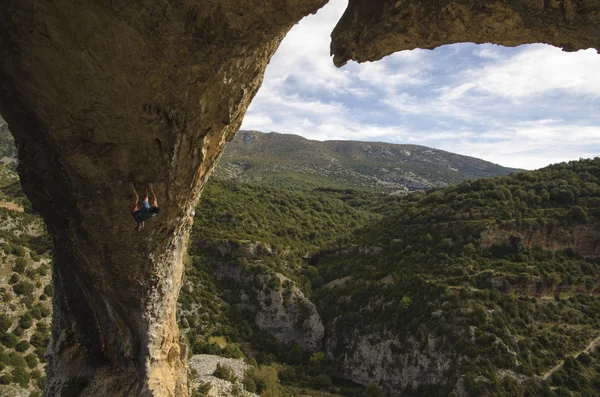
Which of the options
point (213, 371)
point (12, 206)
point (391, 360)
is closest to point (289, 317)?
point (391, 360)

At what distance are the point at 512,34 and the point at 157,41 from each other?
600 centimetres

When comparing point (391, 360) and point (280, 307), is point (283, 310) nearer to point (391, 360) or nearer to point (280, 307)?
point (280, 307)

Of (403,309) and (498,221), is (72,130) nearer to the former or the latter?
(403,309)

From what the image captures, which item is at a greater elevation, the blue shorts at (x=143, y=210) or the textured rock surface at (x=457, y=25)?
the textured rock surface at (x=457, y=25)

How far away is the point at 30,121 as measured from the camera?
7215mm

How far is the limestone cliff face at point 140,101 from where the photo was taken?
5.62m

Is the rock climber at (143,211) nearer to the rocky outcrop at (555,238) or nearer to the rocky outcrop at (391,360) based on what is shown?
the rocky outcrop at (391,360)

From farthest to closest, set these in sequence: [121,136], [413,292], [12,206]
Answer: [12,206]
[413,292]
[121,136]

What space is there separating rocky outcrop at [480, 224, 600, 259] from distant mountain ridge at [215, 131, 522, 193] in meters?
81.4

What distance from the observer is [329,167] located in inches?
6255

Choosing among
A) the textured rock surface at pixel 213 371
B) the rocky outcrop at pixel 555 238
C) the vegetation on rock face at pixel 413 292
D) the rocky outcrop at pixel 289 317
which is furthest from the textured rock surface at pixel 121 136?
the rocky outcrop at pixel 555 238

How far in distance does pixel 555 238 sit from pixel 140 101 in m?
37.0

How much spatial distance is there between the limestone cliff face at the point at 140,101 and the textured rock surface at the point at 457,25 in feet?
0.07

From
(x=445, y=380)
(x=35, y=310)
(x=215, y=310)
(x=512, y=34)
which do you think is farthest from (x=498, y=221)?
(x=35, y=310)
